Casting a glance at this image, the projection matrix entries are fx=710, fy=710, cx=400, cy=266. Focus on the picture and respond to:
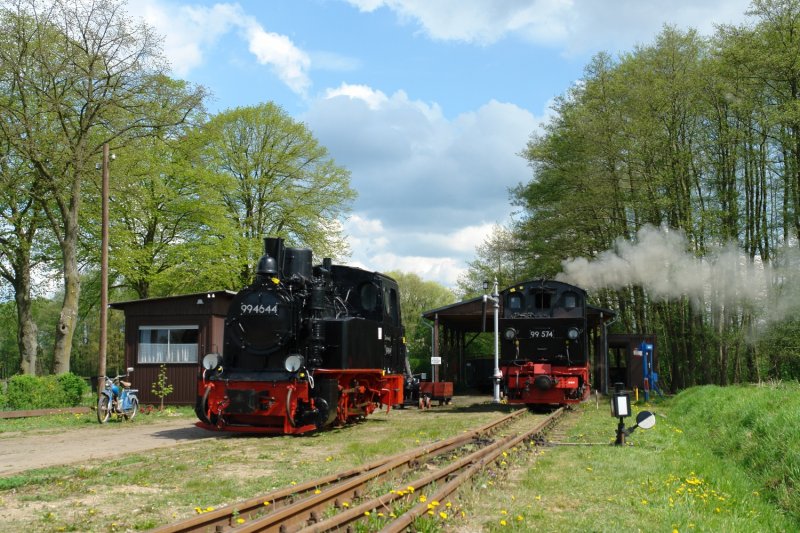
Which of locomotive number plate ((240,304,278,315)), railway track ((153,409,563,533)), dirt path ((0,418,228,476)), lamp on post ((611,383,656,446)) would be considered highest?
locomotive number plate ((240,304,278,315))

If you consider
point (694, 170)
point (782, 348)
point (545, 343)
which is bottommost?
A: point (782, 348)

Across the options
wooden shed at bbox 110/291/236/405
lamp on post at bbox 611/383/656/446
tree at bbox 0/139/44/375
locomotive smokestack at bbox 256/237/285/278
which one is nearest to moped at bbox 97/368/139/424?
wooden shed at bbox 110/291/236/405

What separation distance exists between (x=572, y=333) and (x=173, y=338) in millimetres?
11476

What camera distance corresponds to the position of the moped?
15930 mm

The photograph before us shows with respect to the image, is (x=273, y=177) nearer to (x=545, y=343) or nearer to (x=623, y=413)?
(x=545, y=343)

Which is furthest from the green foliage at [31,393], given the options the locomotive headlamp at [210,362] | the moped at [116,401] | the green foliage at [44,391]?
the locomotive headlamp at [210,362]

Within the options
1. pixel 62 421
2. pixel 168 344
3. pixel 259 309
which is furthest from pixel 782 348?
pixel 62 421

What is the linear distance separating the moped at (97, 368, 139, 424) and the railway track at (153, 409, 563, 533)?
30.9ft

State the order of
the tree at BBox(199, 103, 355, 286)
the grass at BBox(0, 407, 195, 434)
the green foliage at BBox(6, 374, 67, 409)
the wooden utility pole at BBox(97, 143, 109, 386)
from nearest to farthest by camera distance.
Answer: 1. the grass at BBox(0, 407, 195, 434)
2. the green foliage at BBox(6, 374, 67, 409)
3. the wooden utility pole at BBox(97, 143, 109, 386)
4. the tree at BBox(199, 103, 355, 286)

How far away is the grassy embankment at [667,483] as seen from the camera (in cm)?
605

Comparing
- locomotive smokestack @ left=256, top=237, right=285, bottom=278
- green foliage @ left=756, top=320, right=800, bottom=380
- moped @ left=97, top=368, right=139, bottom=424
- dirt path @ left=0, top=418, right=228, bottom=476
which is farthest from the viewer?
green foliage @ left=756, top=320, right=800, bottom=380

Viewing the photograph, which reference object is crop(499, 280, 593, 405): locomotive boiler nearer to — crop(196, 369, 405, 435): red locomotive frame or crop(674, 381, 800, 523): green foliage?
crop(674, 381, 800, 523): green foliage

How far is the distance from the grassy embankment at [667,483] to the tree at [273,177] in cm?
2257

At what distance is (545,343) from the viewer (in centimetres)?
1938
